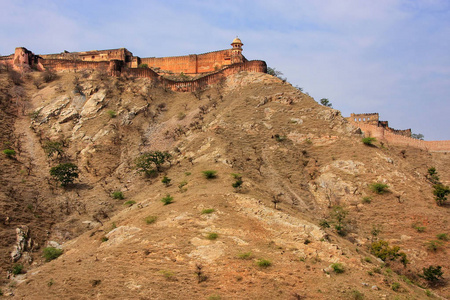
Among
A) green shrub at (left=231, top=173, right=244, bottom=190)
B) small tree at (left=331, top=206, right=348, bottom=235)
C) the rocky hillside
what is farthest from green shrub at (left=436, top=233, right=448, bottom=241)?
green shrub at (left=231, top=173, right=244, bottom=190)

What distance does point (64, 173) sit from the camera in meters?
31.4

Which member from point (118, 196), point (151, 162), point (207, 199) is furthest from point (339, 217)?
point (118, 196)

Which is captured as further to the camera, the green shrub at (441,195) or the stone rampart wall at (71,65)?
the stone rampart wall at (71,65)

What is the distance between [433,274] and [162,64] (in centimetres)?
3938

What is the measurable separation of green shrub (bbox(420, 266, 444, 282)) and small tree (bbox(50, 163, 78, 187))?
2438 cm

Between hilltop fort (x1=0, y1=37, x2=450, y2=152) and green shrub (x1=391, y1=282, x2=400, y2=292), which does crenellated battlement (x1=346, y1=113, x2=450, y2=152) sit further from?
green shrub (x1=391, y1=282, x2=400, y2=292)

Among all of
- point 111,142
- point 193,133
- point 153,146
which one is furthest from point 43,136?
point 193,133

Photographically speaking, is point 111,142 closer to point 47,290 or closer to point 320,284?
point 47,290

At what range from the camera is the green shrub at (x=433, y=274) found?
830 inches

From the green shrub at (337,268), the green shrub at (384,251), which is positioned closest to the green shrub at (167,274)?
the green shrub at (337,268)

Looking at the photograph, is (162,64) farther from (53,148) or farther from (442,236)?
(442,236)

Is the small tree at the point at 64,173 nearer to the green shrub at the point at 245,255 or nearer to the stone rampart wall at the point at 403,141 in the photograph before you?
the green shrub at the point at 245,255

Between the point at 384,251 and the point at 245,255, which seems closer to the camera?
the point at 245,255

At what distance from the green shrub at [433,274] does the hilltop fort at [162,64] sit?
26.0m
